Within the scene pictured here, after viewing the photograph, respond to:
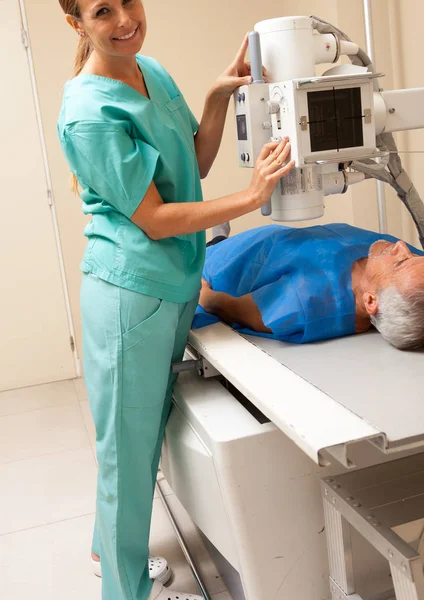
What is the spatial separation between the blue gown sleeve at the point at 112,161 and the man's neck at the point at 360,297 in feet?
1.74

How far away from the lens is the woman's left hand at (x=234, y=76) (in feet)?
5.13

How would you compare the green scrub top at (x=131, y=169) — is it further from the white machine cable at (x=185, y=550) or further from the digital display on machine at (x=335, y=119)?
the white machine cable at (x=185, y=550)

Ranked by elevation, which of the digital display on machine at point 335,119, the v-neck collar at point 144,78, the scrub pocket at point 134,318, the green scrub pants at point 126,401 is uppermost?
the v-neck collar at point 144,78

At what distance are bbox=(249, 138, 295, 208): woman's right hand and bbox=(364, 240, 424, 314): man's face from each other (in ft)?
0.99

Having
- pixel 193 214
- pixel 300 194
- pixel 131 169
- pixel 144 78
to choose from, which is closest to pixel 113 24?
pixel 144 78

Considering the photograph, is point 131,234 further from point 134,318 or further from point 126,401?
point 126,401

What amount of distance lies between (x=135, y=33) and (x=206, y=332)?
27.7 inches

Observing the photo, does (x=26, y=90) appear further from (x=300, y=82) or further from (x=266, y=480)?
(x=266, y=480)

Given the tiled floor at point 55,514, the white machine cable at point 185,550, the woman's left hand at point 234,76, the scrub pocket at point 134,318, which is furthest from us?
the tiled floor at point 55,514

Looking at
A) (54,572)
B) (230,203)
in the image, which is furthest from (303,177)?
(54,572)

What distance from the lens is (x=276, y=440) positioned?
127cm

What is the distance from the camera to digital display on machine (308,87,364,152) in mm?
1364

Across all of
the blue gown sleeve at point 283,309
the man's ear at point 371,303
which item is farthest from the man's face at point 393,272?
the blue gown sleeve at point 283,309

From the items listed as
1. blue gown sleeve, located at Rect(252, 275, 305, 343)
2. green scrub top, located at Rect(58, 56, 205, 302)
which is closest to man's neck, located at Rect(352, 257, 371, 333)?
blue gown sleeve, located at Rect(252, 275, 305, 343)
